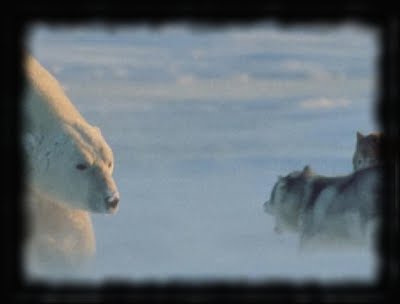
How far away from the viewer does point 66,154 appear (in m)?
4.03

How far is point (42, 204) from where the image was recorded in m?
4.32

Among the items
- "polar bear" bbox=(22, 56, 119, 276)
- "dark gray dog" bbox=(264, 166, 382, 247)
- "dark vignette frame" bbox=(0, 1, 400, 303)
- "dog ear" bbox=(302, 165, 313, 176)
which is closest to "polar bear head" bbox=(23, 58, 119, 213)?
"polar bear" bbox=(22, 56, 119, 276)

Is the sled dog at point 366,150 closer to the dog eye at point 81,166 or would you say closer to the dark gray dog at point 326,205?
the dark gray dog at point 326,205

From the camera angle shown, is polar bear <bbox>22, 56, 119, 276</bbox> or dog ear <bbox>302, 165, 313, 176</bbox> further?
dog ear <bbox>302, 165, 313, 176</bbox>

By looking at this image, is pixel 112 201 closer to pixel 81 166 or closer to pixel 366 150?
pixel 81 166

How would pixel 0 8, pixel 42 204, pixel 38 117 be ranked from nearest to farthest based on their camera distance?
pixel 0 8 → pixel 38 117 → pixel 42 204

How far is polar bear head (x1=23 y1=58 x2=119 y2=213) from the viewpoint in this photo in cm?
402

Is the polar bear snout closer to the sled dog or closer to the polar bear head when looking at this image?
the polar bear head

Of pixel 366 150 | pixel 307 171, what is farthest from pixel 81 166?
pixel 366 150

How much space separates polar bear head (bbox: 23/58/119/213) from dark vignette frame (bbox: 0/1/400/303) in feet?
8.16

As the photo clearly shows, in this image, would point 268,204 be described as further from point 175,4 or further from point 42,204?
point 175,4

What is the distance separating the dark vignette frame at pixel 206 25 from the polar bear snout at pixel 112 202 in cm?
249

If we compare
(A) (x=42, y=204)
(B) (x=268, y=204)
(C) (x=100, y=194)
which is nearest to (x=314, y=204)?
(B) (x=268, y=204)

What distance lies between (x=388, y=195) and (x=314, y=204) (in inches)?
104
